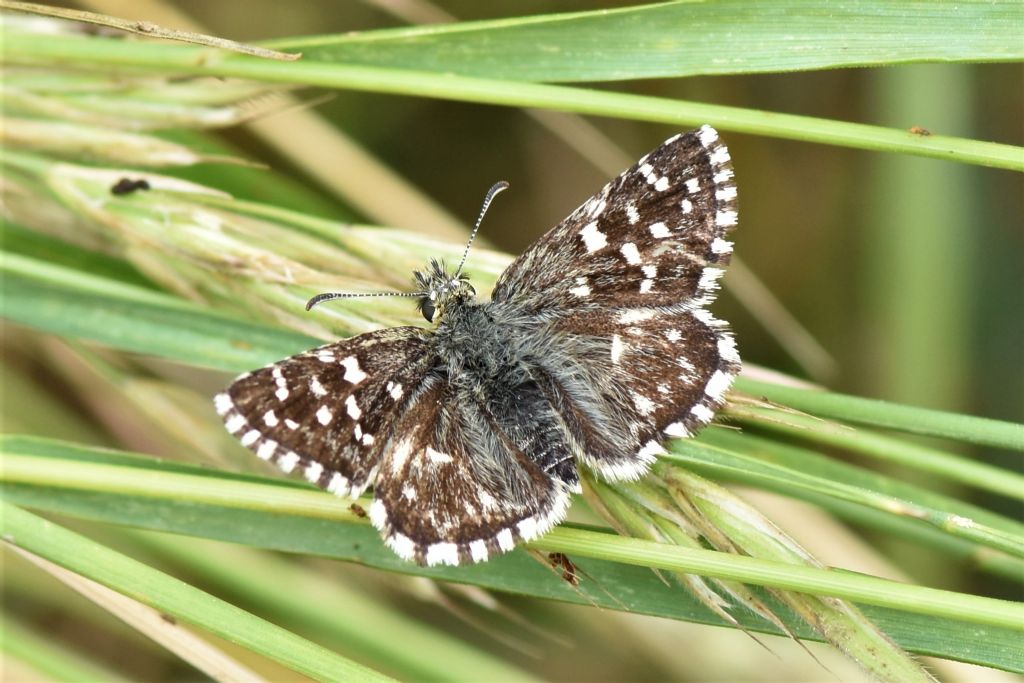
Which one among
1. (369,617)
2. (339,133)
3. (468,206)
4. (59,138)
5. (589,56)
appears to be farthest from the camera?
(468,206)

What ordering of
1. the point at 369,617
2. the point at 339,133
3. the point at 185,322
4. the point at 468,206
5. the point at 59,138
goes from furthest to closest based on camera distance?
the point at 468,206 → the point at 339,133 → the point at 369,617 → the point at 59,138 → the point at 185,322

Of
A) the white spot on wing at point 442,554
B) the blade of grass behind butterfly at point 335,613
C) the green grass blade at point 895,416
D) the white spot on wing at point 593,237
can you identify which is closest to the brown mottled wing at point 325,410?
the white spot on wing at point 442,554

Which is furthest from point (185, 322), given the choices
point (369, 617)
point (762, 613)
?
point (762, 613)

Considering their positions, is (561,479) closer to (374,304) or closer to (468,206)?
(374,304)

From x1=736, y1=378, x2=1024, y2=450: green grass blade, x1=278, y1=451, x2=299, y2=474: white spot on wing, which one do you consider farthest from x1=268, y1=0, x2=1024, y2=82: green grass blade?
x1=278, y1=451, x2=299, y2=474: white spot on wing

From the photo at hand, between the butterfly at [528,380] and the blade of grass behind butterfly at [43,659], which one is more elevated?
the butterfly at [528,380]

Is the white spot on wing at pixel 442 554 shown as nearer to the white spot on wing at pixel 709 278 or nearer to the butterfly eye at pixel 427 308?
the butterfly eye at pixel 427 308
